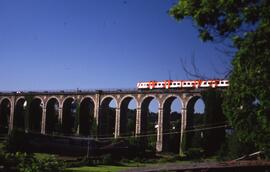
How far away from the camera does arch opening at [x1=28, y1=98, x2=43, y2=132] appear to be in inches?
3187

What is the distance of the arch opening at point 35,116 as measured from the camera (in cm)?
8094

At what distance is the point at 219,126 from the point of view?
53.1m

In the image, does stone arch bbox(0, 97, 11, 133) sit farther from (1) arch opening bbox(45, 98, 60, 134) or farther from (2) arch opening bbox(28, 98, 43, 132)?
(1) arch opening bbox(45, 98, 60, 134)

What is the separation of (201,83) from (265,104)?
53.5 meters

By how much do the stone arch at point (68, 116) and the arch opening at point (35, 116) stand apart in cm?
663

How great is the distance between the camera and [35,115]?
81.2 m

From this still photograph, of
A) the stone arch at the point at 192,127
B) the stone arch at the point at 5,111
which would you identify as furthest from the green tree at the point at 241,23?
the stone arch at the point at 5,111

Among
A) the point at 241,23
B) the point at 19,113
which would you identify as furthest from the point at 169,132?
the point at 241,23

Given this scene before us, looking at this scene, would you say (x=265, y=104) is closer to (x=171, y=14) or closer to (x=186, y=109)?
(x=171, y=14)

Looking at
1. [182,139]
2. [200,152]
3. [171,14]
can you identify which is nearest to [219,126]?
[200,152]

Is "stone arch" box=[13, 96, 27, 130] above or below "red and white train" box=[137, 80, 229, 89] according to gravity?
below

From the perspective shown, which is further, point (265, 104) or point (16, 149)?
point (16, 149)

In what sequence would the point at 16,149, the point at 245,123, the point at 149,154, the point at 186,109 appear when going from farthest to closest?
the point at 186,109, the point at 149,154, the point at 16,149, the point at 245,123

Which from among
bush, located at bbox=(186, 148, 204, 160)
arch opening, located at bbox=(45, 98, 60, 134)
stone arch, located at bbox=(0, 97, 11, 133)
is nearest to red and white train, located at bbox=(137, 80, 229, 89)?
bush, located at bbox=(186, 148, 204, 160)
